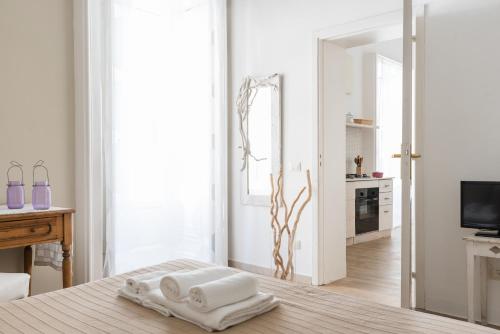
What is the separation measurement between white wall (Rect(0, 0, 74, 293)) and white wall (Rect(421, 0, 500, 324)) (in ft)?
8.86

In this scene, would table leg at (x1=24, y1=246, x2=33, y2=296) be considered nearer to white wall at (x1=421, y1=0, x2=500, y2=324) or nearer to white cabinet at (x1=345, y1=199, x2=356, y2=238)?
white wall at (x1=421, y1=0, x2=500, y2=324)

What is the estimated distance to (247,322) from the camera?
4.59 ft

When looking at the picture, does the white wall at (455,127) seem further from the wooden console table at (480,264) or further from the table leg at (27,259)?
the table leg at (27,259)

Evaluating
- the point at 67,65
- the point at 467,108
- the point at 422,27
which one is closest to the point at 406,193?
the point at 467,108

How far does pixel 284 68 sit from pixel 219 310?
3016mm

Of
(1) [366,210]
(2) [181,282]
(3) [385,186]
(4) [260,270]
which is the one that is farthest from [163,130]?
(3) [385,186]

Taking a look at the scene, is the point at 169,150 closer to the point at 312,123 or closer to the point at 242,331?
the point at 312,123

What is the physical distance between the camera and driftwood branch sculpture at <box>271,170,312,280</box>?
3.77m

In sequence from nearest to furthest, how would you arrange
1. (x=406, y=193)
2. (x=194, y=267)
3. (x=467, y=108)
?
(x=194, y=267), (x=406, y=193), (x=467, y=108)

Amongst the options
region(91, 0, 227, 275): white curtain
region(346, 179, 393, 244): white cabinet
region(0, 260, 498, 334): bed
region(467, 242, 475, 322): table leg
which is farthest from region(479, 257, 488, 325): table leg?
region(346, 179, 393, 244): white cabinet

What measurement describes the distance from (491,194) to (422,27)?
1.29 m

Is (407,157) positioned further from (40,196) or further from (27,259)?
(27,259)

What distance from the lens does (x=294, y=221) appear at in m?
3.89

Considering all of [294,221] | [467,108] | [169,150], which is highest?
[467,108]
